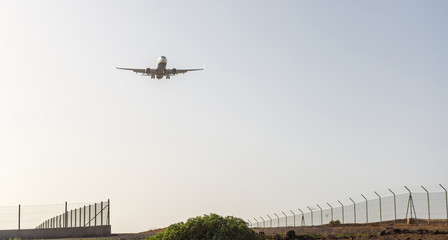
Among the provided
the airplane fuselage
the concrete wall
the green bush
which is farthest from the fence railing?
the airplane fuselage

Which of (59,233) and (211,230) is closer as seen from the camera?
(211,230)

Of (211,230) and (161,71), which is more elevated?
(161,71)

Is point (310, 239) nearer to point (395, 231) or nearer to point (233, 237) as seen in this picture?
point (395, 231)

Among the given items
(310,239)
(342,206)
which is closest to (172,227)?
(310,239)

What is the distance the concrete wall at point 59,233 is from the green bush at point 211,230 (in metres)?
21.0

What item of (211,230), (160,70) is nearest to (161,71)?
(160,70)

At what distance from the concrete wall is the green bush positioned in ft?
69.0

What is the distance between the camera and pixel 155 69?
6700cm

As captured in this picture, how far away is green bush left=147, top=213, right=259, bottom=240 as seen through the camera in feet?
59.3

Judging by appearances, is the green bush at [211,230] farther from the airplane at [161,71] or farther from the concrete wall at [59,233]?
the airplane at [161,71]

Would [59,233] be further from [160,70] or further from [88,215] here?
[160,70]

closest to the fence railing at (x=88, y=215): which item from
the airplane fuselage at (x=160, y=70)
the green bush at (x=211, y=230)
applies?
the green bush at (x=211, y=230)

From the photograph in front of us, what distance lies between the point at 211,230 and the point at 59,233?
22684 millimetres

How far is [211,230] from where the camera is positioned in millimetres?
18188
